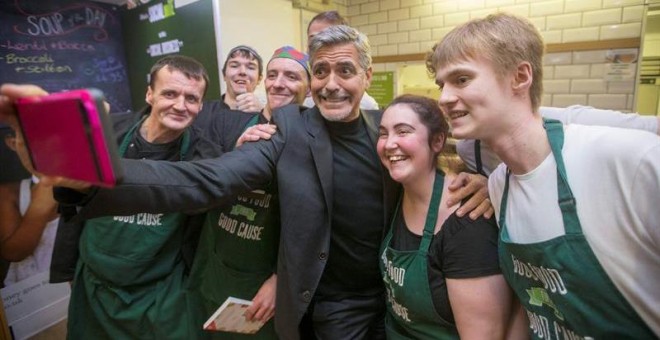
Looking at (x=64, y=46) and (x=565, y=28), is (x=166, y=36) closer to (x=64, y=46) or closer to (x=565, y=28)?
(x=64, y=46)

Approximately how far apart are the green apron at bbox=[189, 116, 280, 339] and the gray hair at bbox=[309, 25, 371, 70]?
0.58 metres

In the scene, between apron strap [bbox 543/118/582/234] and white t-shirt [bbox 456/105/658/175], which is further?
white t-shirt [bbox 456/105/658/175]

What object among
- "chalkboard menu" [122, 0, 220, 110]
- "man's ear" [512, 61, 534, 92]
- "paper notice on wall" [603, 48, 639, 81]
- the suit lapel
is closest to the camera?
"man's ear" [512, 61, 534, 92]

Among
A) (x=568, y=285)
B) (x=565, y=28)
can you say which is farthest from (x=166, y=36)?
(x=565, y=28)

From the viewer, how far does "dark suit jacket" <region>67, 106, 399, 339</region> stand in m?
1.10

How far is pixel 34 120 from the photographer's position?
22.8 inches

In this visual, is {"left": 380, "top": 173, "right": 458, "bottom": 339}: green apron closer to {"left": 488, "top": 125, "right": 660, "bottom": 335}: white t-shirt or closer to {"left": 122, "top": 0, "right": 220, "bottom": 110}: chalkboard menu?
{"left": 488, "top": 125, "right": 660, "bottom": 335}: white t-shirt

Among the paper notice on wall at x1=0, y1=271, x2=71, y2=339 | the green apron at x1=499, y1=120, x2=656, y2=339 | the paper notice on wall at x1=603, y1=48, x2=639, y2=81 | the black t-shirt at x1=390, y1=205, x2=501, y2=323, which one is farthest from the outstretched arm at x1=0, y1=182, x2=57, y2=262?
the paper notice on wall at x1=603, y1=48, x2=639, y2=81

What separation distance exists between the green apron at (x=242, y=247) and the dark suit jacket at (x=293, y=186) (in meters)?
0.14

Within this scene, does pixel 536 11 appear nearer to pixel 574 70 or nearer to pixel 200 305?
pixel 574 70

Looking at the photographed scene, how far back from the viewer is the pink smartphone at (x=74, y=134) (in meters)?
0.50

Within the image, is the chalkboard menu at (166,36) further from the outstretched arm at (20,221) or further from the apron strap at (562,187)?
the apron strap at (562,187)

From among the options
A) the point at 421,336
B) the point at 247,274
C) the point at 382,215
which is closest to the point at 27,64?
the point at 247,274

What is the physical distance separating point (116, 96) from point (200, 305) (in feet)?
6.38
